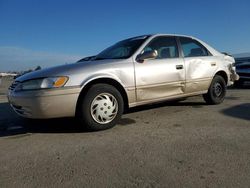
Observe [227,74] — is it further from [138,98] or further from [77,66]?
[77,66]

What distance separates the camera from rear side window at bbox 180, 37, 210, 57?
18.3 ft

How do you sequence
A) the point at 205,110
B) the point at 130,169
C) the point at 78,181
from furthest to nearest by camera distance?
the point at 205,110 → the point at 130,169 → the point at 78,181

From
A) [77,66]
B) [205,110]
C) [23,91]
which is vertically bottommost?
[205,110]

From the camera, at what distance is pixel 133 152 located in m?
3.15

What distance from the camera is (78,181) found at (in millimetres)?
2473

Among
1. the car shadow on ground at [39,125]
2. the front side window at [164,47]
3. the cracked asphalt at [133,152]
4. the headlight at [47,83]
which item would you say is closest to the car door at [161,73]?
the front side window at [164,47]

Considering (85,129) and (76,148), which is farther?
(85,129)

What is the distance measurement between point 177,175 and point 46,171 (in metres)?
1.22

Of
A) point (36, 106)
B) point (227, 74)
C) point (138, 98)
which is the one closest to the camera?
point (36, 106)

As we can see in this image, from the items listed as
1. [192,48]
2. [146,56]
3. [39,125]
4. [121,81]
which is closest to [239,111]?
[192,48]

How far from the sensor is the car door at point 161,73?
4652mm

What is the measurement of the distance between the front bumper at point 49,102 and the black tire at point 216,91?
10.3ft

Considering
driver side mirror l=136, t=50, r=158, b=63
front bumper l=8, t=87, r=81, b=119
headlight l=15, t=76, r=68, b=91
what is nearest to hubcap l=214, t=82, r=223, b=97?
driver side mirror l=136, t=50, r=158, b=63

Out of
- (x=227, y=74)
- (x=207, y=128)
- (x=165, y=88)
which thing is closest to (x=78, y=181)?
(x=207, y=128)
